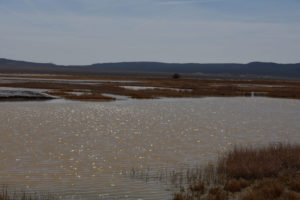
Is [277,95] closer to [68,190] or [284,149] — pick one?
[284,149]

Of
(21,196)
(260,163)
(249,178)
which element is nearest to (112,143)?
(260,163)

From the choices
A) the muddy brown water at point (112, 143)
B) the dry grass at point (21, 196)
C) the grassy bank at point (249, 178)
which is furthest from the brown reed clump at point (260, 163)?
the dry grass at point (21, 196)

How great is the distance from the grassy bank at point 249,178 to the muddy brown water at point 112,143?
0.87m

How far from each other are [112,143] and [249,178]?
679cm

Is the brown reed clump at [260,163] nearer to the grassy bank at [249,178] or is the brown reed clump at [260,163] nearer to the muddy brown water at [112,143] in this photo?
the grassy bank at [249,178]

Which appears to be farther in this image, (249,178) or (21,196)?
(249,178)

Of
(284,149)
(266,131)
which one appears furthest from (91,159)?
(266,131)

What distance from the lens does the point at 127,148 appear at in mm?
16094

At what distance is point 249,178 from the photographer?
38.4 ft

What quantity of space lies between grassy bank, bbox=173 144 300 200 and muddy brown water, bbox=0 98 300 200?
87 centimetres

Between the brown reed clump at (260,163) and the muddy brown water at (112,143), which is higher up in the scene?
the brown reed clump at (260,163)

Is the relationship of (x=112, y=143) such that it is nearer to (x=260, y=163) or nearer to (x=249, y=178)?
(x=260, y=163)

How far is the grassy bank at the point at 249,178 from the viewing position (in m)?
10.0

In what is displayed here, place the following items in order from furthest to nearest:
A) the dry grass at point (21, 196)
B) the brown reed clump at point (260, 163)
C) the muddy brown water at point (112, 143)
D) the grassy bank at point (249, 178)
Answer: the brown reed clump at point (260, 163), the muddy brown water at point (112, 143), the grassy bank at point (249, 178), the dry grass at point (21, 196)
